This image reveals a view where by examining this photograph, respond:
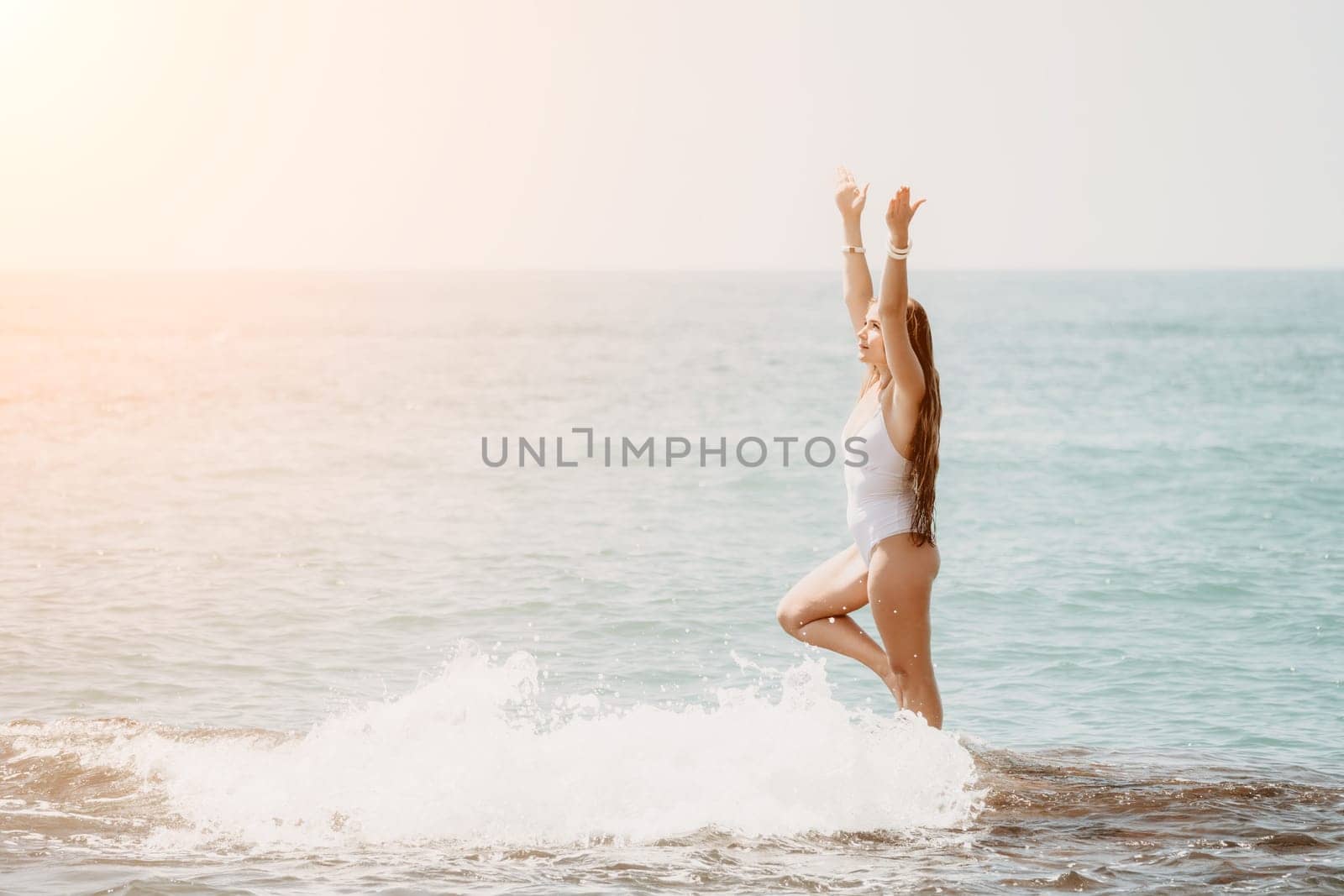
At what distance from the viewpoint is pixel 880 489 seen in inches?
231

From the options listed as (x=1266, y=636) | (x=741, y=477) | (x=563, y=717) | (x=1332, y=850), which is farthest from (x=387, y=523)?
(x=1332, y=850)

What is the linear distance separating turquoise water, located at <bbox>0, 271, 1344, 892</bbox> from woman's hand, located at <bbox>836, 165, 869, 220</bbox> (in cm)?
217

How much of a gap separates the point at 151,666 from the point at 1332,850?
6.90 metres

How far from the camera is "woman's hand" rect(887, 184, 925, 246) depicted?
5.46m

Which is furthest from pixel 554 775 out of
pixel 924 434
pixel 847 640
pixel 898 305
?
pixel 898 305

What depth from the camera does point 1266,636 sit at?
10.1m

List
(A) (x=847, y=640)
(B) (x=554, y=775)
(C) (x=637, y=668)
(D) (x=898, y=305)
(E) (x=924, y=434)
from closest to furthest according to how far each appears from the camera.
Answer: (D) (x=898, y=305), (E) (x=924, y=434), (B) (x=554, y=775), (A) (x=847, y=640), (C) (x=637, y=668)

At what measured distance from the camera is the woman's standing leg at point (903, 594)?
5840 millimetres

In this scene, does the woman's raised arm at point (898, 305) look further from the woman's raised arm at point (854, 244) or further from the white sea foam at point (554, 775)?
the white sea foam at point (554, 775)

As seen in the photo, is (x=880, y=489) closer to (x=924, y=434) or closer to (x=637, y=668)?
(x=924, y=434)

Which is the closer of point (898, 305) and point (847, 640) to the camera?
point (898, 305)

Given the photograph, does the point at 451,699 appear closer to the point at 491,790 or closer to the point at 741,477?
the point at 491,790

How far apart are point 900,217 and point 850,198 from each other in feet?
3.39

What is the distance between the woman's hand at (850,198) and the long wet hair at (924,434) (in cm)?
83
